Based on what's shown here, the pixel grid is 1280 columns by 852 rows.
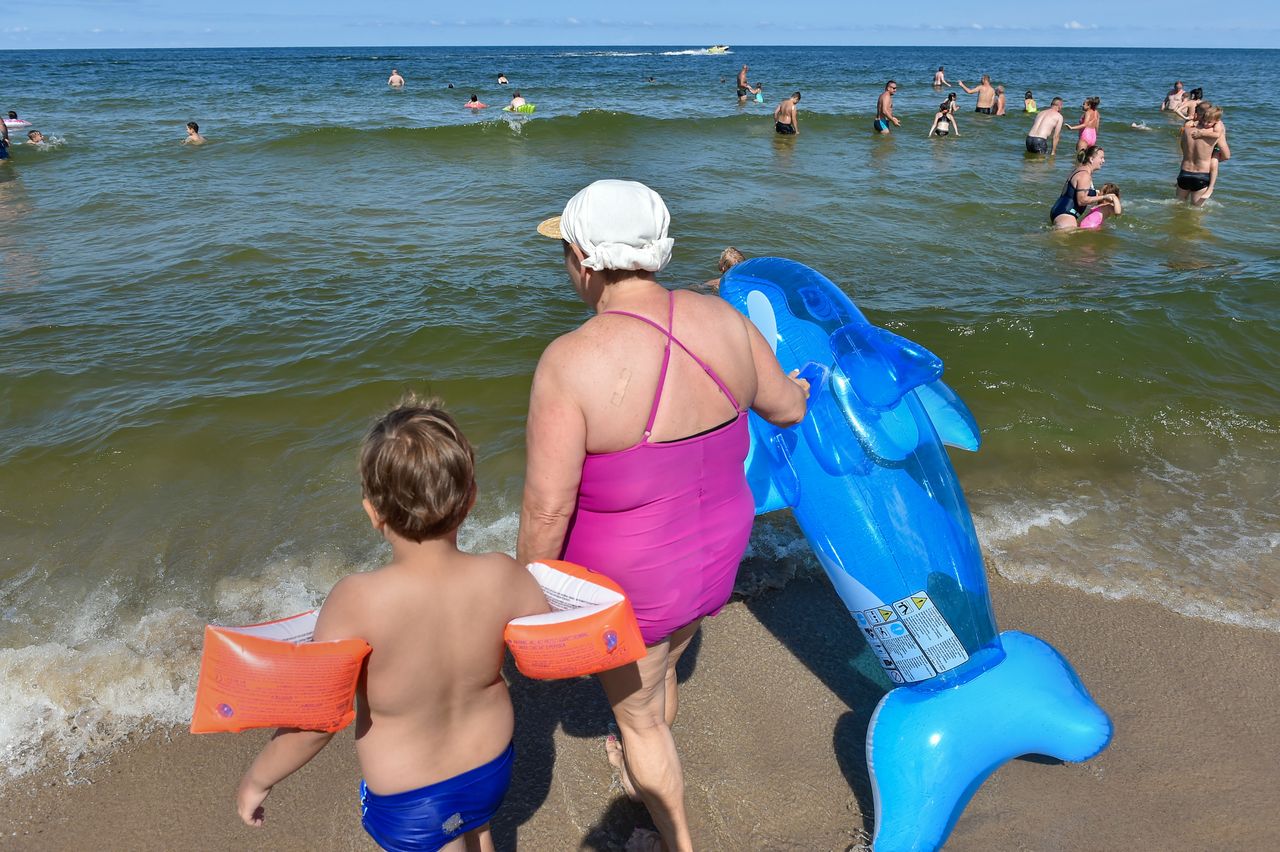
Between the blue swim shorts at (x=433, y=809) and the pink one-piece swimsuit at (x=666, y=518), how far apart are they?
511mm

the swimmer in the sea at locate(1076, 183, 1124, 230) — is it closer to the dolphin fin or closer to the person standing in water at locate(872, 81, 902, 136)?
the dolphin fin

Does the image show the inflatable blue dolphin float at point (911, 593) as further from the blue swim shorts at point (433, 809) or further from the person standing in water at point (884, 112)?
the person standing in water at point (884, 112)

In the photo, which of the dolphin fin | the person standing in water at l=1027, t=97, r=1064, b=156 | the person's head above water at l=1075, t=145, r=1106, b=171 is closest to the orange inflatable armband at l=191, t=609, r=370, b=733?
the dolphin fin

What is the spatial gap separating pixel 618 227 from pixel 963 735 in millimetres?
1910

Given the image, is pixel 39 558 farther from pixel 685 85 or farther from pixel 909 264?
pixel 685 85

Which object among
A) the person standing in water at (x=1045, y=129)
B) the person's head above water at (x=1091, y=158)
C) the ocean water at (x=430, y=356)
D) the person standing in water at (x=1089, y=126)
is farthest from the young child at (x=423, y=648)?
the person standing in water at (x=1045, y=129)

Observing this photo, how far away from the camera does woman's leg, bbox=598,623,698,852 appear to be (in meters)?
2.17

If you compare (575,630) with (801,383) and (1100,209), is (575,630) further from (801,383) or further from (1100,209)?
(1100,209)

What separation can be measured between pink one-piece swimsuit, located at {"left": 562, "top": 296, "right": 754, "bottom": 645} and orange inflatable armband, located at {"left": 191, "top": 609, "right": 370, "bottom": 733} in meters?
0.62

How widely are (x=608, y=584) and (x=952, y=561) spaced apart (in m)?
1.34

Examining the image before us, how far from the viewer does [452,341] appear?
714 cm

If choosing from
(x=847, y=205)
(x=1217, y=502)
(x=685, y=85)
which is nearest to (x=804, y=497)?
(x=1217, y=502)

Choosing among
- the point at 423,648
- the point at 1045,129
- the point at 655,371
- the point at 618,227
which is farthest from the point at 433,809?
the point at 1045,129

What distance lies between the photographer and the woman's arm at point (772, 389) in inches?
81.8
